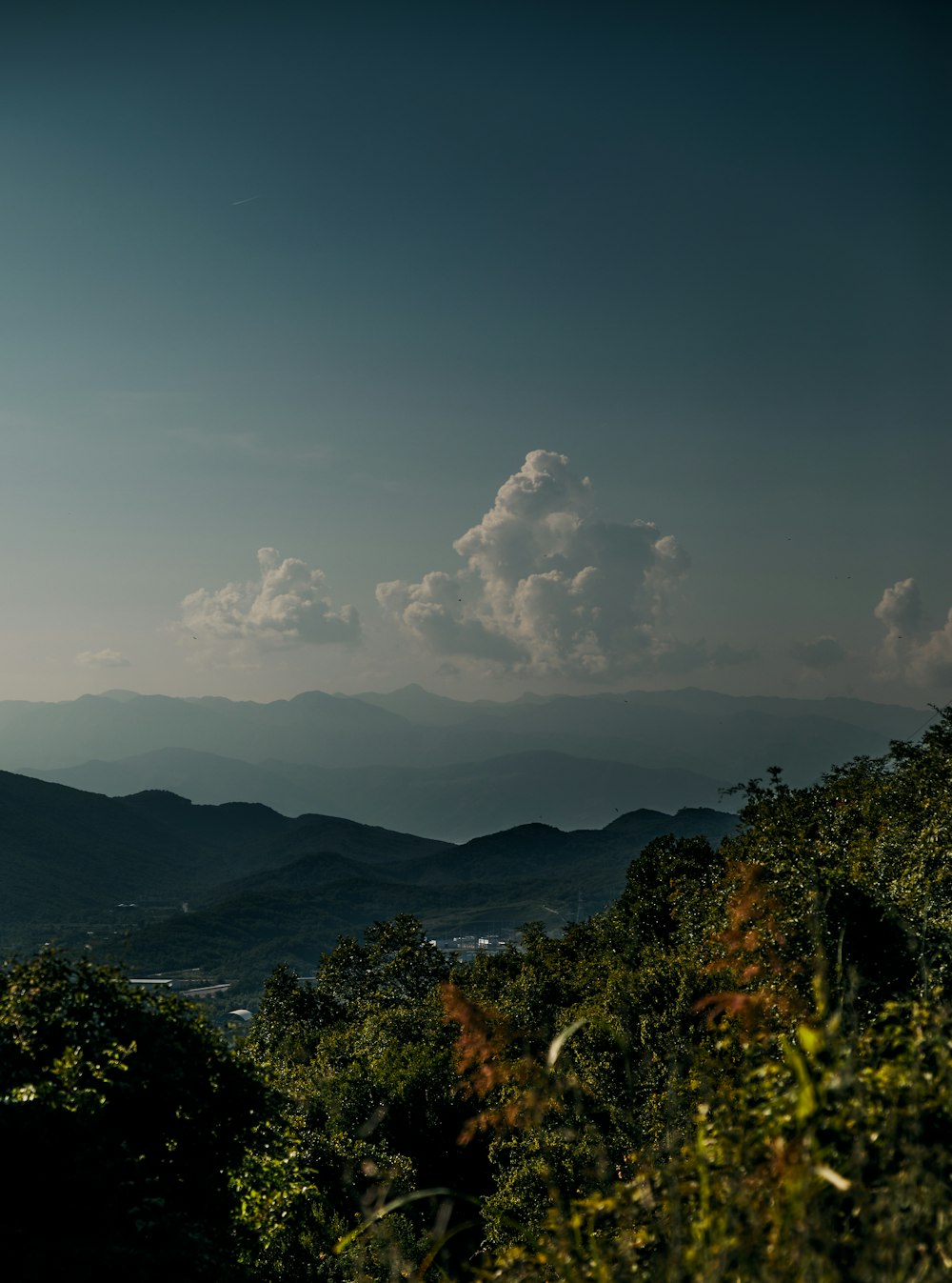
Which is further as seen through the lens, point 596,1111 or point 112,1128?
point 596,1111

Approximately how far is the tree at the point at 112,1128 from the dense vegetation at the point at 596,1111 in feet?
0.14

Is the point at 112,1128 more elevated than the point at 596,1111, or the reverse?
the point at 112,1128

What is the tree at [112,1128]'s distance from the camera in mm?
10664

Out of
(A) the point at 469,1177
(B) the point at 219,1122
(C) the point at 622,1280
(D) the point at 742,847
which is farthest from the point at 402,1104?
(C) the point at 622,1280

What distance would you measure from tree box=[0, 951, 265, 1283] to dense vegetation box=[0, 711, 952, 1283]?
4cm

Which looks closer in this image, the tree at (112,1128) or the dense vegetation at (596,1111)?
the dense vegetation at (596,1111)

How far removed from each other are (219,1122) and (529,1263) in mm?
9116

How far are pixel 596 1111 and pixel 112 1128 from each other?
40.8ft

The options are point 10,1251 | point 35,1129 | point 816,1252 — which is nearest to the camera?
point 816,1252

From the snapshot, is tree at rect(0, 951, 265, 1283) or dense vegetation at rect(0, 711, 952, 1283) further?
tree at rect(0, 951, 265, 1283)

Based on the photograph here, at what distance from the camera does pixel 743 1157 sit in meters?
5.63

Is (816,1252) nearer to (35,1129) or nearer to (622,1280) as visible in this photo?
(622,1280)

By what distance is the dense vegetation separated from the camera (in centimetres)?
503

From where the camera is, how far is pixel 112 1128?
12.7 metres
